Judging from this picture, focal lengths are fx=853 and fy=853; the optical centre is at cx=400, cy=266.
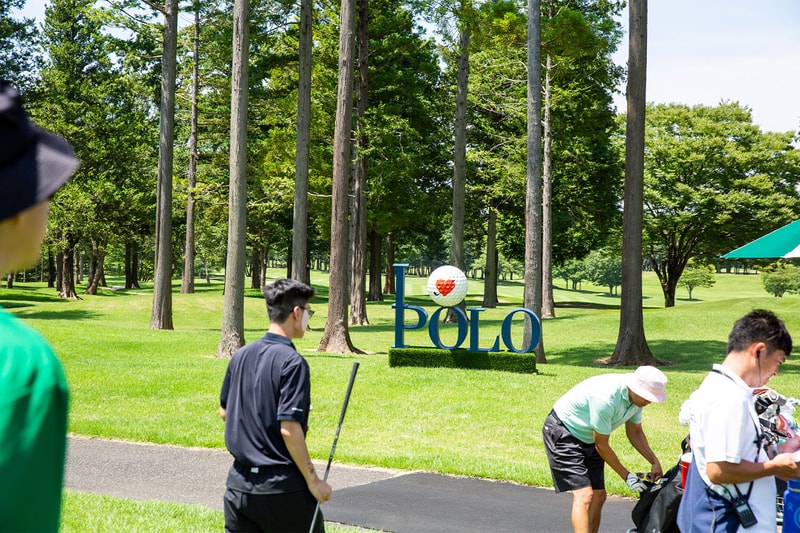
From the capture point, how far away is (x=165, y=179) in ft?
87.8

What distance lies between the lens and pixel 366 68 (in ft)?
105

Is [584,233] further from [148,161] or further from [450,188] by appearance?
[148,161]

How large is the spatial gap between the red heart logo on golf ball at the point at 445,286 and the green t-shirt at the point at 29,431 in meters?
17.2

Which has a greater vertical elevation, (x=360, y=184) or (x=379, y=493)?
(x=360, y=184)

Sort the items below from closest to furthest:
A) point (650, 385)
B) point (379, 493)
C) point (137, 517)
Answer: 1. point (650, 385)
2. point (137, 517)
3. point (379, 493)

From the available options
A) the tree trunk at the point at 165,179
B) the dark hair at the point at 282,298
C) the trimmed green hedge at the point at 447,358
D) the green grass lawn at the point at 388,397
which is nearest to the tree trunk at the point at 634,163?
the green grass lawn at the point at 388,397

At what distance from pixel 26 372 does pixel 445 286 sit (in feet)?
56.8

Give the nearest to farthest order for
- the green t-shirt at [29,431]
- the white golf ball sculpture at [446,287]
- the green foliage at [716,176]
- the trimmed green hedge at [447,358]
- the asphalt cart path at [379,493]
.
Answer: the green t-shirt at [29,431], the asphalt cart path at [379,493], the trimmed green hedge at [447,358], the white golf ball sculpture at [446,287], the green foliage at [716,176]

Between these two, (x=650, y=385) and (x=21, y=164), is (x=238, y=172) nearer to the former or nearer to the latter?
(x=650, y=385)

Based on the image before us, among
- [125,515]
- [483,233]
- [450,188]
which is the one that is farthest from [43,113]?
[125,515]

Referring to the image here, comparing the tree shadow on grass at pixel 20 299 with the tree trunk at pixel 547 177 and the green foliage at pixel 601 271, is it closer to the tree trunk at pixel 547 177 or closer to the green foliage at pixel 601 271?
the tree trunk at pixel 547 177

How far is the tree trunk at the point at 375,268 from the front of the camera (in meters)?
46.0

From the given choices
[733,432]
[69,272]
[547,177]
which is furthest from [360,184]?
[733,432]

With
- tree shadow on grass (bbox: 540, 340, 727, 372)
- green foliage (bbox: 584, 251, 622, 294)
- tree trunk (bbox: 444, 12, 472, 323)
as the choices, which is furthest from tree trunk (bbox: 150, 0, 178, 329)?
green foliage (bbox: 584, 251, 622, 294)
